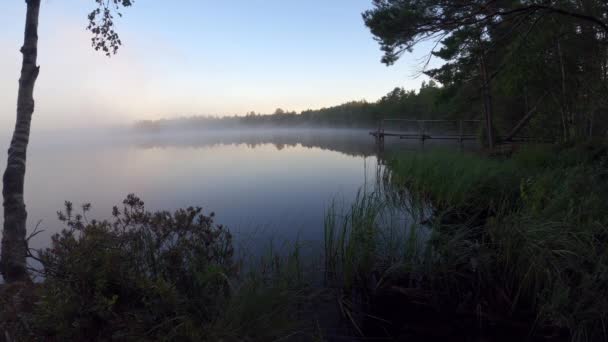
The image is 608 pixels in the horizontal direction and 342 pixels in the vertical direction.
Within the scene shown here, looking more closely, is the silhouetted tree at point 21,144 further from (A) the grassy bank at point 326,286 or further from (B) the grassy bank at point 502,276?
(B) the grassy bank at point 502,276

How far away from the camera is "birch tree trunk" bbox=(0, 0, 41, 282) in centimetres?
275

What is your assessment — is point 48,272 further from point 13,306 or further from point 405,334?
point 405,334

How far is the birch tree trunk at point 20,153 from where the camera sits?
275 centimetres

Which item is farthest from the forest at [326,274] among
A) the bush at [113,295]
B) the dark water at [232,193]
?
the dark water at [232,193]

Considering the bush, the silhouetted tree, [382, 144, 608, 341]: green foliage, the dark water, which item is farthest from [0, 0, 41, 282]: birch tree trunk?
[382, 144, 608, 341]: green foliage

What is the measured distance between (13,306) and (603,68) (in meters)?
17.2

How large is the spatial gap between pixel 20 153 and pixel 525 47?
1006cm

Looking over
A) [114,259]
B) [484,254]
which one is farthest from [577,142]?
[114,259]

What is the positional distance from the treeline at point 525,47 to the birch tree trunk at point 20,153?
6.15m

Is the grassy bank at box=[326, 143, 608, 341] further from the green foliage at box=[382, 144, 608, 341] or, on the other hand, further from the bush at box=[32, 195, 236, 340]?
the bush at box=[32, 195, 236, 340]

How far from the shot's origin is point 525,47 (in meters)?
7.30

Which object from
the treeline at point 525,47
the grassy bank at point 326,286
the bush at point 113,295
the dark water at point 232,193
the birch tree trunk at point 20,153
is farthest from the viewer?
the dark water at point 232,193

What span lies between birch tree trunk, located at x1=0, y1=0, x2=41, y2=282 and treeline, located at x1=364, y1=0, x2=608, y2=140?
615cm

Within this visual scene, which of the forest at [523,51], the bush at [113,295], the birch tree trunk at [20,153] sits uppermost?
the forest at [523,51]
